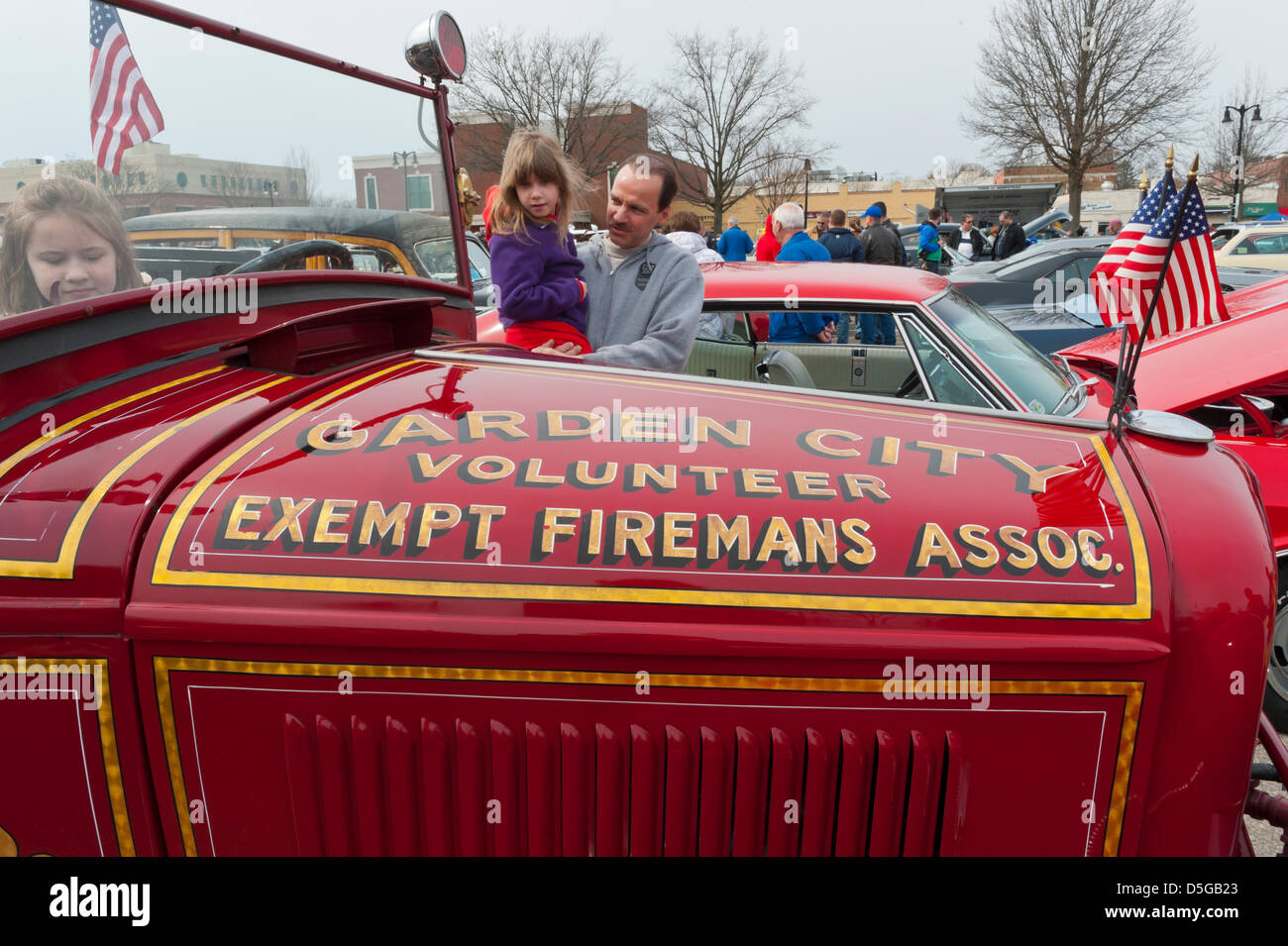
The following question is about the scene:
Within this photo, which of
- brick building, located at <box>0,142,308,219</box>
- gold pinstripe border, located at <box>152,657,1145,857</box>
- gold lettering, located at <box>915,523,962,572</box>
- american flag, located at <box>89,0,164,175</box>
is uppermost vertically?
american flag, located at <box>89,0,164,175</box>

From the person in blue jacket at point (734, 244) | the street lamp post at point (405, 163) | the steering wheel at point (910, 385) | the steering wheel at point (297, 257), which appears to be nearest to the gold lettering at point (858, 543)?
the steering wheel at point (297, 257)

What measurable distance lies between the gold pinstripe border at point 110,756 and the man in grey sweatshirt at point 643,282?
5.44ft

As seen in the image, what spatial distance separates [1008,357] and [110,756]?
3.84m

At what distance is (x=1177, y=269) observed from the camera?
209 cm

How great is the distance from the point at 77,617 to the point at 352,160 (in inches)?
60.1

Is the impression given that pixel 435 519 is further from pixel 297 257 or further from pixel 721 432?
pixel 297 257

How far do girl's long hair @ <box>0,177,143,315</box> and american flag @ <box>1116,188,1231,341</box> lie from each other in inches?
76.1

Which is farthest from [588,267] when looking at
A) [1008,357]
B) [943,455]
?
[1008,357]

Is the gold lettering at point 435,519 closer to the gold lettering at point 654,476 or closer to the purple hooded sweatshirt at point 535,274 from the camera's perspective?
Result: the gold lettering at point 654,476

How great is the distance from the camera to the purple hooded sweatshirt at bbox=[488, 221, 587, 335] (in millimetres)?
2820

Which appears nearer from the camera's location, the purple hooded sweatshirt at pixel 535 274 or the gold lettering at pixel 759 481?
the gold lettering at pixel 759 481

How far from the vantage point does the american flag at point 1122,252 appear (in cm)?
191

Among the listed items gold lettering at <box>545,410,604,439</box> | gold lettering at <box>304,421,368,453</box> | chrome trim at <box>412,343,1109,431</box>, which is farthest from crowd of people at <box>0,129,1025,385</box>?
gold lettering at <box>304,421,368,453</box>

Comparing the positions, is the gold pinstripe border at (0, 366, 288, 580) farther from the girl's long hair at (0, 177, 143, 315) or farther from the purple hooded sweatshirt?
the purple hooded sweatshirt
